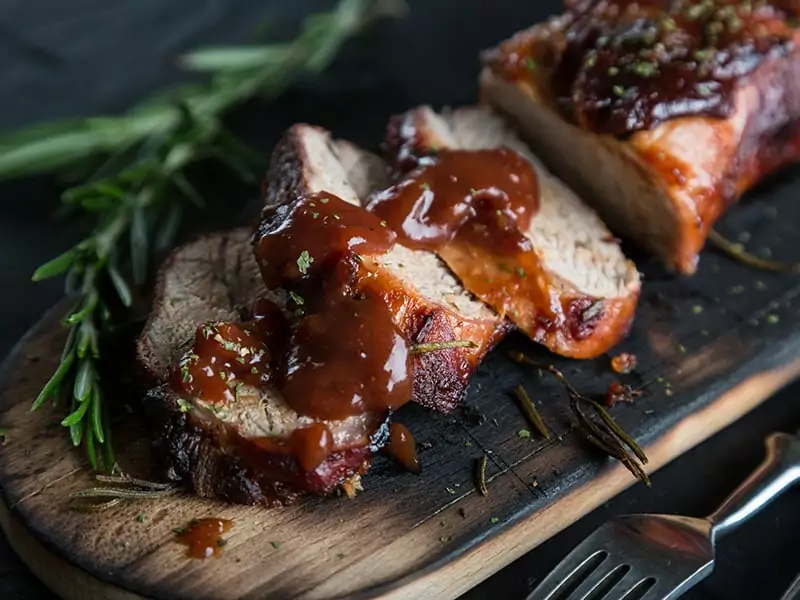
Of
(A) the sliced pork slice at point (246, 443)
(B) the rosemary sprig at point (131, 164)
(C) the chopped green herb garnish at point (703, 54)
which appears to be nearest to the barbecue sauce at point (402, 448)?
(A) the sliced pork slice at point (246, 443)

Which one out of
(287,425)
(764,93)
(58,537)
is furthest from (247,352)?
(764,93)

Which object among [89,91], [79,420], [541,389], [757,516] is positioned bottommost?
[757,516]

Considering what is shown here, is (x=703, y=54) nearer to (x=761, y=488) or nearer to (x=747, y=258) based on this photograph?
(x=747, y=258)

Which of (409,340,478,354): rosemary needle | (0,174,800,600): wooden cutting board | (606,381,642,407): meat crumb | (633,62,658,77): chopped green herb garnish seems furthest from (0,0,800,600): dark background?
(633,62,658,77): chopped green herb garnish

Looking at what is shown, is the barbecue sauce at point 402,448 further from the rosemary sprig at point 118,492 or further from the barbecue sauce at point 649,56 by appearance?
the barbecue sauce at point 649,56

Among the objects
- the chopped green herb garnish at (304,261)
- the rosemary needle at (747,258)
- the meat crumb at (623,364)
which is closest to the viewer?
the chopped green herb garnish at (304,261)

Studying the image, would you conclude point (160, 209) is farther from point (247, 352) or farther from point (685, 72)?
point (685, 72)
